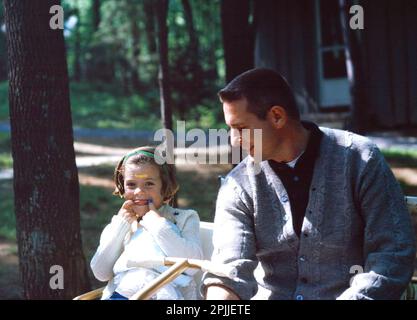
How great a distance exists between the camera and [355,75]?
1001 cm

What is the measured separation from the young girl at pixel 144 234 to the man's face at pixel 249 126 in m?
0.71

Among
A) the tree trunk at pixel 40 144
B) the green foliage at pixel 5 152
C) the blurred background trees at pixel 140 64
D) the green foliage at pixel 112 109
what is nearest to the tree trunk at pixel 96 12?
the blurred background trees at pixel 140 64

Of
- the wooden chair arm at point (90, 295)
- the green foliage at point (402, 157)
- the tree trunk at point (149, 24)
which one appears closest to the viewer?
the wooden chair arm at point (90, 295)

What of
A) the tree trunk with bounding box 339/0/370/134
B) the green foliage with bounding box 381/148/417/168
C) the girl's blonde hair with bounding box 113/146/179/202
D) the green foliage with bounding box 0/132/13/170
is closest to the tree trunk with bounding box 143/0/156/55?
the green foliage with bounding box 0/132/13/170

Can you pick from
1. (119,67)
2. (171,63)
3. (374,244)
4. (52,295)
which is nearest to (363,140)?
(374,244)

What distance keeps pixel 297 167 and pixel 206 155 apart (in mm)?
7059

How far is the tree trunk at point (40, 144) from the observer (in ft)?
13.4

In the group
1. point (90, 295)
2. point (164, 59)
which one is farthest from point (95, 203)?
point (90, 295)

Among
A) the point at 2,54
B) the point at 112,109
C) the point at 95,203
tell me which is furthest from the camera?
the point at 2,54

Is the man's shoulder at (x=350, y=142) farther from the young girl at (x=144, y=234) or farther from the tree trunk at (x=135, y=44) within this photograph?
the tree trunk at (x=135, y=44)

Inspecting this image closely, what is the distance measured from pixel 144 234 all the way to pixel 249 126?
0.93 m

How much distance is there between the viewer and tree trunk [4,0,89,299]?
4.07 meters

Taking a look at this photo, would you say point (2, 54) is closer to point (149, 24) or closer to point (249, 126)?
point (149, 24)

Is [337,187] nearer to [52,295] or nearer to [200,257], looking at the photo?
[200,257]
